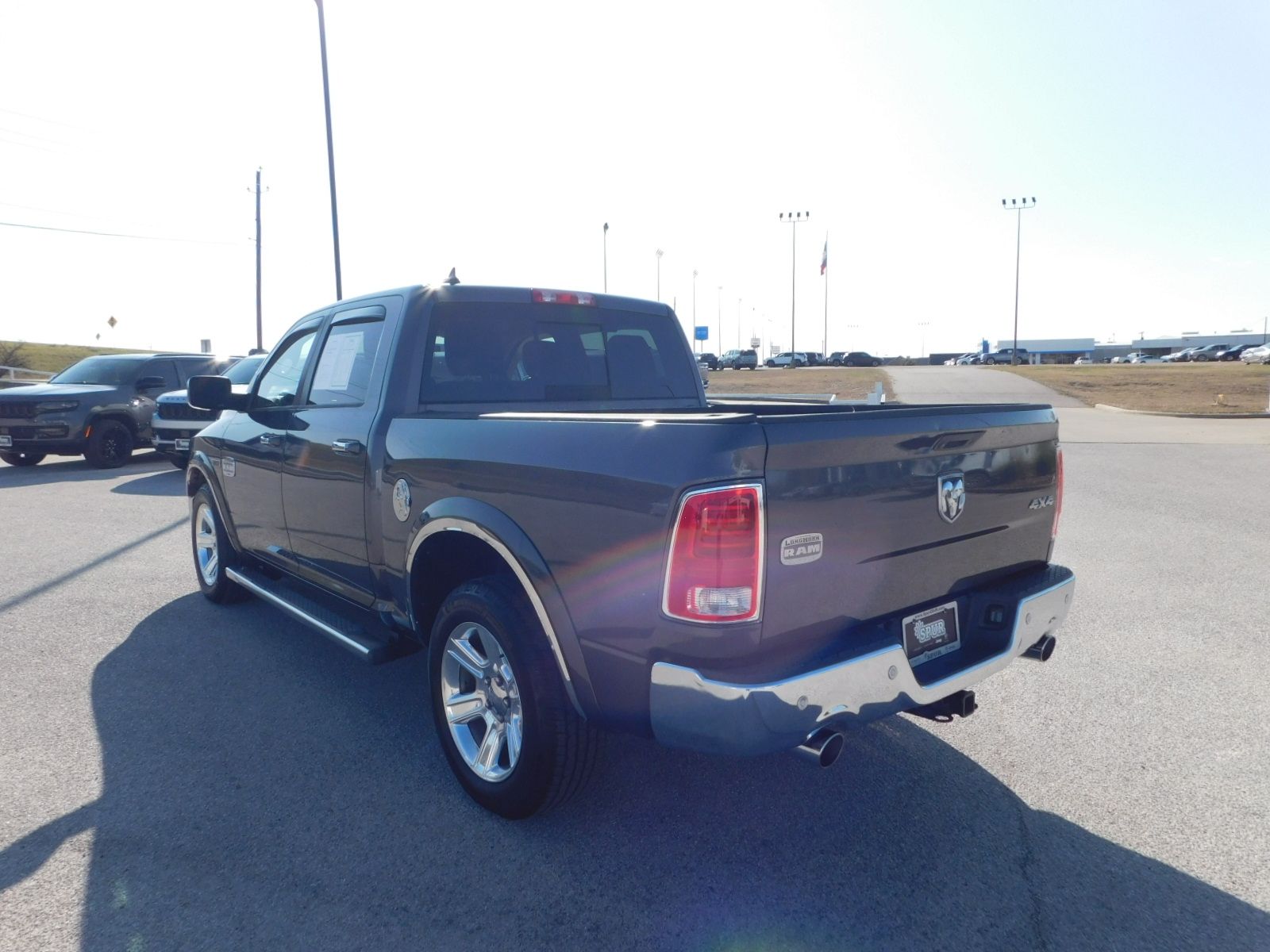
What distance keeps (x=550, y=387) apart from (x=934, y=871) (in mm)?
2683

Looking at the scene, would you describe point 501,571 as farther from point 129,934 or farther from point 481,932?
point 129,934

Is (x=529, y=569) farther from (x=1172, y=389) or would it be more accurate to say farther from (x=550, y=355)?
(x=1172, y=389)

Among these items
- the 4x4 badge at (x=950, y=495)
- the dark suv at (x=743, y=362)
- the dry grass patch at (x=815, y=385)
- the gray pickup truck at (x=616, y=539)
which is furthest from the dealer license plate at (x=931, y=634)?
the dark suv at (x=743, y=362)

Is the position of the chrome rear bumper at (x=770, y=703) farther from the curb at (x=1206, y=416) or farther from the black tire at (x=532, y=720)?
the curb at (x=1206, y=416)

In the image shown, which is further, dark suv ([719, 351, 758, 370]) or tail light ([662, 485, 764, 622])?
dark suv ([719, 351, 758, 370])

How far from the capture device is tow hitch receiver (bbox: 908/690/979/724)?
3287mm

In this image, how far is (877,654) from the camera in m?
2.74

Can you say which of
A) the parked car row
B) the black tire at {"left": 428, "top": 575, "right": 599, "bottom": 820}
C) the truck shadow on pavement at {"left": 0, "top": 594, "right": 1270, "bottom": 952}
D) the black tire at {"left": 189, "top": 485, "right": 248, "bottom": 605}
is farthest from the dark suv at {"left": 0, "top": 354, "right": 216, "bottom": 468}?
the black tire at {"left": 428, "top": 575, "right": 599, "bottom": 820}

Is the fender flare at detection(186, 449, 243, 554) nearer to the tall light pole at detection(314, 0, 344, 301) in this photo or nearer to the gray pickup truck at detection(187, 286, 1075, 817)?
the gray pickup truck at detection(187, 286, 1075, 817)

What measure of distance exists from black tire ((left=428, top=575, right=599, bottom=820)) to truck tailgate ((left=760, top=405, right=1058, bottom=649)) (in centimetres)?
82

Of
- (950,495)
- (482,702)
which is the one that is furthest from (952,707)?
(482,702)

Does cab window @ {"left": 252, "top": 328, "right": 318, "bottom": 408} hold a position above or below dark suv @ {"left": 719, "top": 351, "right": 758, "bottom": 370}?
below

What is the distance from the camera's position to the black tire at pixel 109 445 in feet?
48.0

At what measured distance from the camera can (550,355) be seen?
15.0 feet
